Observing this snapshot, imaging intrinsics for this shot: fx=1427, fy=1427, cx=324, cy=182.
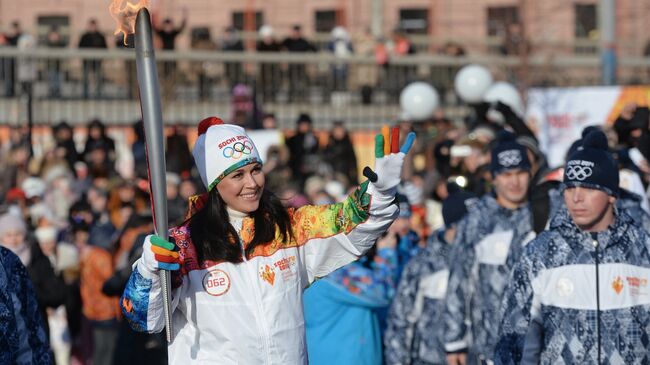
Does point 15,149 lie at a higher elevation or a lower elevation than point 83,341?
higher

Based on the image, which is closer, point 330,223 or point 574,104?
point 330,223

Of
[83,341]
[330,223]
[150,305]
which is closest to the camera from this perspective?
[150,305]

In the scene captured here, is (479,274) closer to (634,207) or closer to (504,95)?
(634,207)

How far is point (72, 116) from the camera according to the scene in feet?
59.9

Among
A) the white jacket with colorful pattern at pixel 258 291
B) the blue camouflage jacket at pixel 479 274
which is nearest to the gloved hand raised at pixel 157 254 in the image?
the white jacket with colorful pattern at pixel 258 291

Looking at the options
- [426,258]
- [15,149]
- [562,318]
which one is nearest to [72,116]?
[15,149]

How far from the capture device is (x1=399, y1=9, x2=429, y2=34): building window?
26750 mm

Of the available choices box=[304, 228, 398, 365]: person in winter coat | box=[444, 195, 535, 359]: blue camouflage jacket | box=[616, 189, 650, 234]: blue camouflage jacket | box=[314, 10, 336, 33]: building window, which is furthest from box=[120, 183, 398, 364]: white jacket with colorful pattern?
box=[314, 10, 336, 33]: building window

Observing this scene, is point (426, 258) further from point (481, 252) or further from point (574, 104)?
point (574, 104)

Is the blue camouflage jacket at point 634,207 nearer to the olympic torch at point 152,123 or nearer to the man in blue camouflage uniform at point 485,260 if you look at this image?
the man in blue camouflage uniform at point 485,260

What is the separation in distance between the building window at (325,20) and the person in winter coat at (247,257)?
20.1 meters

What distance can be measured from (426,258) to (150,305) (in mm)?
4029

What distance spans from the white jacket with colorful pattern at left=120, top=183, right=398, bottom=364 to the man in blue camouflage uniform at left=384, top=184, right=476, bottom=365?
332 cm

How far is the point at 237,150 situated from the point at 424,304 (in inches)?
144
